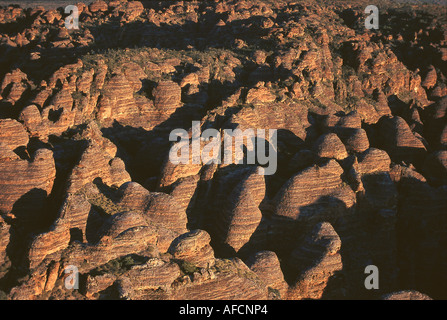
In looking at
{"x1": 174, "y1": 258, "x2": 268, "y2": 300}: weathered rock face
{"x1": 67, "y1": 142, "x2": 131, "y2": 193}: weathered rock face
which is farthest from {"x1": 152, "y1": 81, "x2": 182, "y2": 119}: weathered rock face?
{"x1": 174, "y1": 258, "x2": 268, "y2": 300}: weathered rock face

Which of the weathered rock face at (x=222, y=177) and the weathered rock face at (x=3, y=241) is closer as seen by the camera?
the weathered rock face at (x=222, y=177)

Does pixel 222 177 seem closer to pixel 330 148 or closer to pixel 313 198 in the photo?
pixel 313 198

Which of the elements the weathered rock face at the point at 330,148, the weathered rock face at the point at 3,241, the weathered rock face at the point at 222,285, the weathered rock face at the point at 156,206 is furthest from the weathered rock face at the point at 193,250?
the weathered rock face at the point at 330,148

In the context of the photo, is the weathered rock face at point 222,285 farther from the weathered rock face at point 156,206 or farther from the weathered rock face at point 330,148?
the weathered rock face at point 330,148

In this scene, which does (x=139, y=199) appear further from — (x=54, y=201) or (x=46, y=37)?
(x=46, y=37)

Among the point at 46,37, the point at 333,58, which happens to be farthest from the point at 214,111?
the point at 46,37

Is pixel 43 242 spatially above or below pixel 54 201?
below

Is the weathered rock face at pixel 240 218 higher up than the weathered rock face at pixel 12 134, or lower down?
lower down

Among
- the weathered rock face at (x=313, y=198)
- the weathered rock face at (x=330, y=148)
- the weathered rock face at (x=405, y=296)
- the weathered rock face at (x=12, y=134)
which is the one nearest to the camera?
the weathered rock face at (x=405, y=296)

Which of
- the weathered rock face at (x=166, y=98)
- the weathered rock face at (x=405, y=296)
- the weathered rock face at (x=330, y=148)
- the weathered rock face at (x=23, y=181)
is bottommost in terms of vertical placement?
the weathered rock face at (x=405, y=296)

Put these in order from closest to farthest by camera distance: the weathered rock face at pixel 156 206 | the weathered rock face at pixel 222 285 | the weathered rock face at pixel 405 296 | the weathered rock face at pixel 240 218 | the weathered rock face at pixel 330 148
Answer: the weathered rock face at pixel 222 285 → the weathered rock face at pixel 405 296 → the weathered rock face at pixel 156 206 → the weathered rock face at pixel 240 218 → the weathered rock face at pixel 330 148
